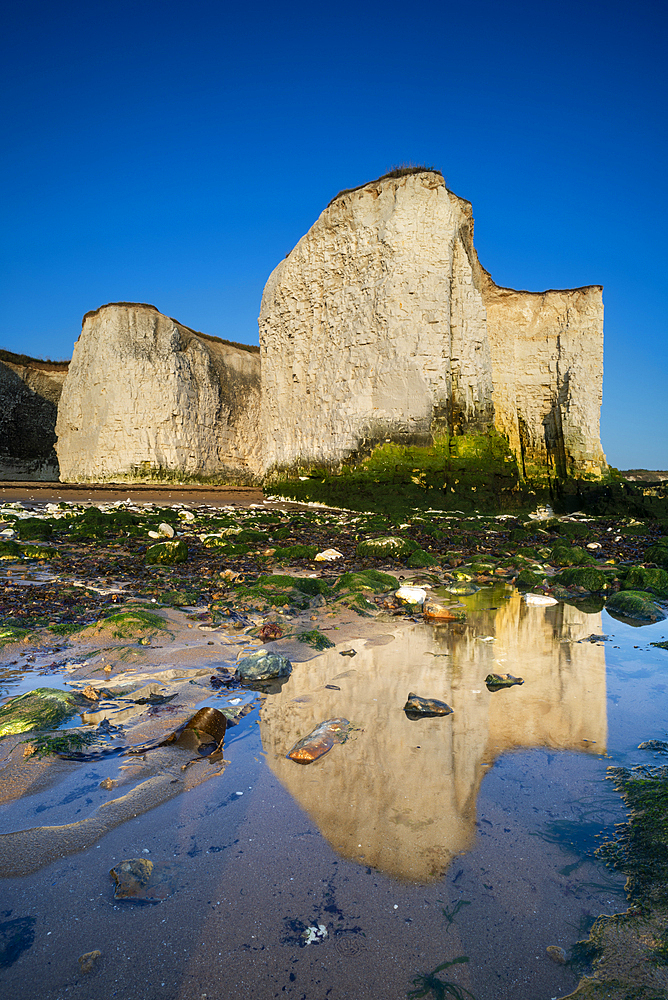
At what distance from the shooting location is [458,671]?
3.35 meters

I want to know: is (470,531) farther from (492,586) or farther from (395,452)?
(395,452)

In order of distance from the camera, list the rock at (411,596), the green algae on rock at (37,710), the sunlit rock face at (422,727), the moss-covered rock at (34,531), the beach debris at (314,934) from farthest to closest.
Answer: the moss-covered rock at (34,531), the rock at (411,596), the green algae on rock at (37,710), the sunlit rock face at (422,727), the beach debris at (314,934)

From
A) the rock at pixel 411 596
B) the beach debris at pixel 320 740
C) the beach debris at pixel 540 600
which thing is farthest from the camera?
the beach debris at pixel 540 600

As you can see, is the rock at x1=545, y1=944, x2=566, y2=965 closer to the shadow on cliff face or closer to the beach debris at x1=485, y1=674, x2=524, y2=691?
the beach debris at x1=485, y1=674, x2=524, y2=691

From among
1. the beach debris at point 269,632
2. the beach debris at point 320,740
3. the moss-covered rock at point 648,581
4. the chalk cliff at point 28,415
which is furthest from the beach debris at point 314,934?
the chalk cliff at point 28,415

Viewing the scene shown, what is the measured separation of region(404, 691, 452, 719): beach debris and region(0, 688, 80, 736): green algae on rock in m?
1.76

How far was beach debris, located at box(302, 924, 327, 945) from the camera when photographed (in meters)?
1.29

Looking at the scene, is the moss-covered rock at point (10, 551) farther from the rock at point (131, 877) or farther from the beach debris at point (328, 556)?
the rock at point (131, 877)

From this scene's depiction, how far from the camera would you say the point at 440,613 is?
4.65 m

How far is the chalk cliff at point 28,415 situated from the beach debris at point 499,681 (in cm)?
3804

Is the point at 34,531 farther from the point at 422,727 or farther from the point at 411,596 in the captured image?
the point at 422,727

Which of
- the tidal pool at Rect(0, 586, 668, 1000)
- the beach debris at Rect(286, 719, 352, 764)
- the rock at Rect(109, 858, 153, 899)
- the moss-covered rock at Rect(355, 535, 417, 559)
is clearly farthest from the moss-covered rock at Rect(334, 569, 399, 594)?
the rock at Rect(109, 858, 153, 899)

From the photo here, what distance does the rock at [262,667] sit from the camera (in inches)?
124

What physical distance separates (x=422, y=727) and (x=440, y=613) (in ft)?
7.10
